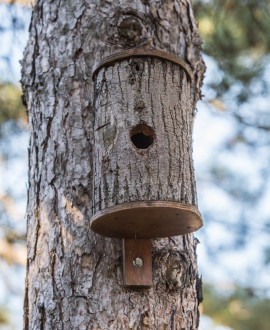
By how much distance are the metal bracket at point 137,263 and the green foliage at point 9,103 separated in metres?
3.27

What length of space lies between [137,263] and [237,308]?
164 inches

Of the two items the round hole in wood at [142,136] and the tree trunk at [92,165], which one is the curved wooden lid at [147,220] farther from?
the round hole in wood at [142,136]

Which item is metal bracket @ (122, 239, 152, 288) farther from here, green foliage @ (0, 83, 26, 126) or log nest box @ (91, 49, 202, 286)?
green foliage @ (0, 83, 26, 126)

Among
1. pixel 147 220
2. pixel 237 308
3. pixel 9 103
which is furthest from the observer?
pixel 237 308

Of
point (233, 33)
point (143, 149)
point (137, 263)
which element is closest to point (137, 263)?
point (137, 263)

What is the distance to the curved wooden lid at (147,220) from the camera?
1.57 meters

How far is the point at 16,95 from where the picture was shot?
15.9 ft

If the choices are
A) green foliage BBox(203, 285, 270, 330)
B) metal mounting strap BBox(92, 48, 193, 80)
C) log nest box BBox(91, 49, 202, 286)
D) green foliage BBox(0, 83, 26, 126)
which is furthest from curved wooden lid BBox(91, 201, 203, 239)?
green foliage BBox(203, 285, 270, 330)

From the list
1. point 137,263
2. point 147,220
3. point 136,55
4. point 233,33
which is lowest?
point 137,263

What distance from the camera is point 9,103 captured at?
16.2 ft

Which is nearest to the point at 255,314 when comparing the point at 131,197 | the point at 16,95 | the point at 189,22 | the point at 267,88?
the point at 267,88

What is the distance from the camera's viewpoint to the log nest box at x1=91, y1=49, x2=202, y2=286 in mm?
1607

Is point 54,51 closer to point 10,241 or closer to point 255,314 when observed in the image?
point 10,241

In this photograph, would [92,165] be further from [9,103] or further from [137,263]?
[9,103]
